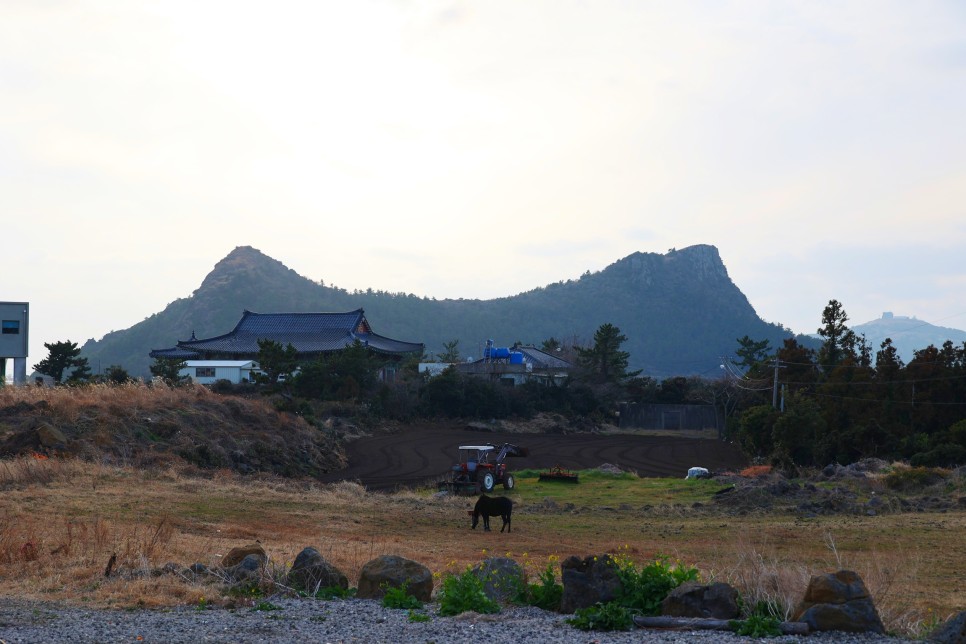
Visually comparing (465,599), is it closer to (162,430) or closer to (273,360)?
(162,430)

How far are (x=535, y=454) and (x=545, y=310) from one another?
12927cm

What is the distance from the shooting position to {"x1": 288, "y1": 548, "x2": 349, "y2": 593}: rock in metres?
12.0

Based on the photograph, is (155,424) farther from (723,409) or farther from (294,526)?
(723,409)

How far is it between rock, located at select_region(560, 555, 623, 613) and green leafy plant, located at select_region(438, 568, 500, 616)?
87cm

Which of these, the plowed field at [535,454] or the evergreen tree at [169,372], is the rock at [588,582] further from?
the evergreen tree at [169,372]

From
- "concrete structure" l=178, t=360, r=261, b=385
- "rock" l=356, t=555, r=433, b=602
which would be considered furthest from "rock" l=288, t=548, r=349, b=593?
"concrete structure" l=178, t=360, r=261, b=385

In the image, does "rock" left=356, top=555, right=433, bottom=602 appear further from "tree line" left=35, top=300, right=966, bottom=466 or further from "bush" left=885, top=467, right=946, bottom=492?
"tree line" left=35, top=300, right=966, bottom=466

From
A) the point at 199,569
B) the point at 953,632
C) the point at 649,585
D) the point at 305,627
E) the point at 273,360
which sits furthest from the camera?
the point at 273,360

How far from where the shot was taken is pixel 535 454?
2189 inches

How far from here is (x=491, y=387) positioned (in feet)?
253

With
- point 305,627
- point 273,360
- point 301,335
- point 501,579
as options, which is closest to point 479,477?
point 501,579

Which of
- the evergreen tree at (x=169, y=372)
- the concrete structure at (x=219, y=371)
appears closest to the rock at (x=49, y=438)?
the evergreen tree at (x=169, y=372)

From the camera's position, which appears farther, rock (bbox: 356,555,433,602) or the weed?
rock (bbox: 356,555,433,602)

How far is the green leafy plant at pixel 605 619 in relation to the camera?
9.78 meters
